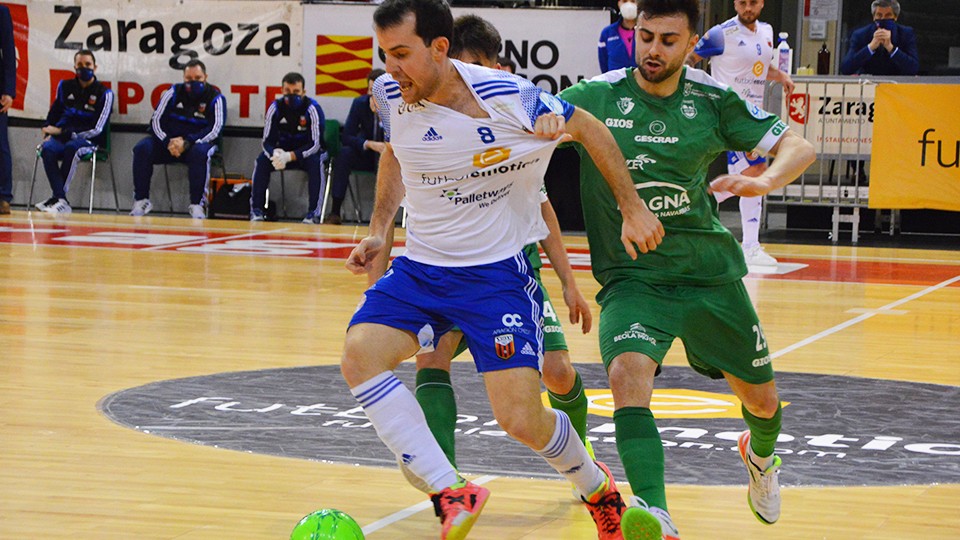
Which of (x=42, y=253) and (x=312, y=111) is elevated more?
(x=312, y=111)

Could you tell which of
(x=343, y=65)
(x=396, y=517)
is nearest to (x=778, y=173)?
(x=396, y=517)

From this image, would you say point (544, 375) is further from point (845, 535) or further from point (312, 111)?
point (312, 111)

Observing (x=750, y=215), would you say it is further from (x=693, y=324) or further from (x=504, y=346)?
(x=504, y=346)

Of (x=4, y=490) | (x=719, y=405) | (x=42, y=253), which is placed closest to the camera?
(x=4, y=490)

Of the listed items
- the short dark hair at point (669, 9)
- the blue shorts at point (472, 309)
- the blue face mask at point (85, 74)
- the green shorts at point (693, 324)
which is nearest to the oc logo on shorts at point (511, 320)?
the blue shorts at point (472, 309)

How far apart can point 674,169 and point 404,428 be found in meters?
1.27

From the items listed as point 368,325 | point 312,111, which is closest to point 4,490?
point 368,325

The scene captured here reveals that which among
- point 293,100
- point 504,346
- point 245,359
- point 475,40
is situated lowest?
point 245,359

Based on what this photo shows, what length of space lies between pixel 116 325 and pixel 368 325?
5.51 metres

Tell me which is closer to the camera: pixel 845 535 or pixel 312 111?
pixel 845 535

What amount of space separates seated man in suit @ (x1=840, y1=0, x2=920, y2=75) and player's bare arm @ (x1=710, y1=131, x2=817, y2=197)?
1202 cm

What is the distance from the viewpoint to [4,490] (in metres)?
5.36

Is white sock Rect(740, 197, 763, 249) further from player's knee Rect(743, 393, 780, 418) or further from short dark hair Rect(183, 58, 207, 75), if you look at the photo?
player's knee Rect(743, 393, 780, 418)

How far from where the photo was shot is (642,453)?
4543 mm
